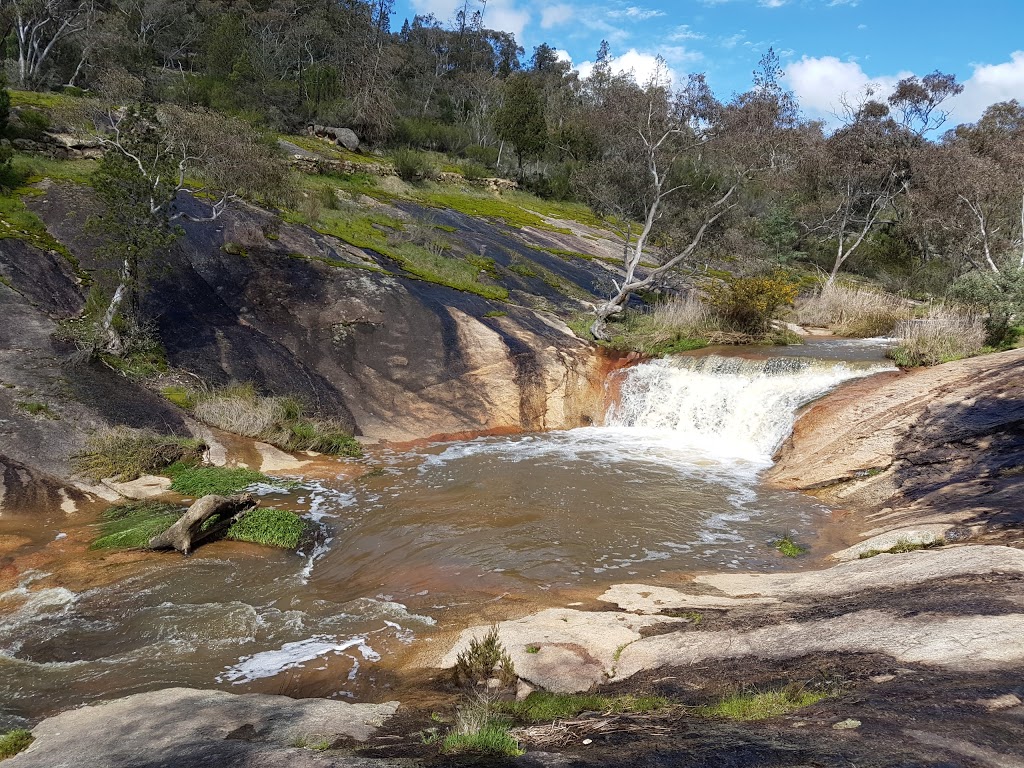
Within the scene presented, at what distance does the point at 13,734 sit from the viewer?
442cm

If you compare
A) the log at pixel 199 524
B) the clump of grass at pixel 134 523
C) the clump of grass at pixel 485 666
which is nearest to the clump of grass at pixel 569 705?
the clump of grass at pixel 485 666

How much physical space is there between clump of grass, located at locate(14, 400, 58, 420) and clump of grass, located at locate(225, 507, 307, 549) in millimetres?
4576

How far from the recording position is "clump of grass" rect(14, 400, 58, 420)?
421 inches

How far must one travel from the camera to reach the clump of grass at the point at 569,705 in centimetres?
443

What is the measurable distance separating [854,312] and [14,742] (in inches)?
916

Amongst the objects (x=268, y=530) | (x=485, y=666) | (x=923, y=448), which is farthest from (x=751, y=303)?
(x=485, y=666)

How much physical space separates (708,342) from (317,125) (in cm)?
3260

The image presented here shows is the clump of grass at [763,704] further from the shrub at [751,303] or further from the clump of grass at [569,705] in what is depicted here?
the shrub at [751,303]

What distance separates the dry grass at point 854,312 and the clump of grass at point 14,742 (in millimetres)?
22368

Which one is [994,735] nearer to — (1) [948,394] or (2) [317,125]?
(1) [948,394]

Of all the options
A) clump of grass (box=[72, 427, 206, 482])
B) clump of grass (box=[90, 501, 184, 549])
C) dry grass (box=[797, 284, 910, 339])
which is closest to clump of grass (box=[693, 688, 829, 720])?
clump of grass (box=[90, 501, 184, 549])

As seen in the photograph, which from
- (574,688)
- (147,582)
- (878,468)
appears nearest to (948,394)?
(878,468)

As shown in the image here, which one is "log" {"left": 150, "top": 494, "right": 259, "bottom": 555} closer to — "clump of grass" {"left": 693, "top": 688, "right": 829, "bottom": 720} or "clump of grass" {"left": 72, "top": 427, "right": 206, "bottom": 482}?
"clump of grass" {"left": 72, "top": 427, "right": 206, "bottom": 482}

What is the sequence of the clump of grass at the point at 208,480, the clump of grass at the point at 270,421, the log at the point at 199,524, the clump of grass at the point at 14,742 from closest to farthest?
the clump of grass at the point at 14,742, the log at the point at 199,524, the clump of grass at the point at 208,480, the clump of grass at the point at 270,421
